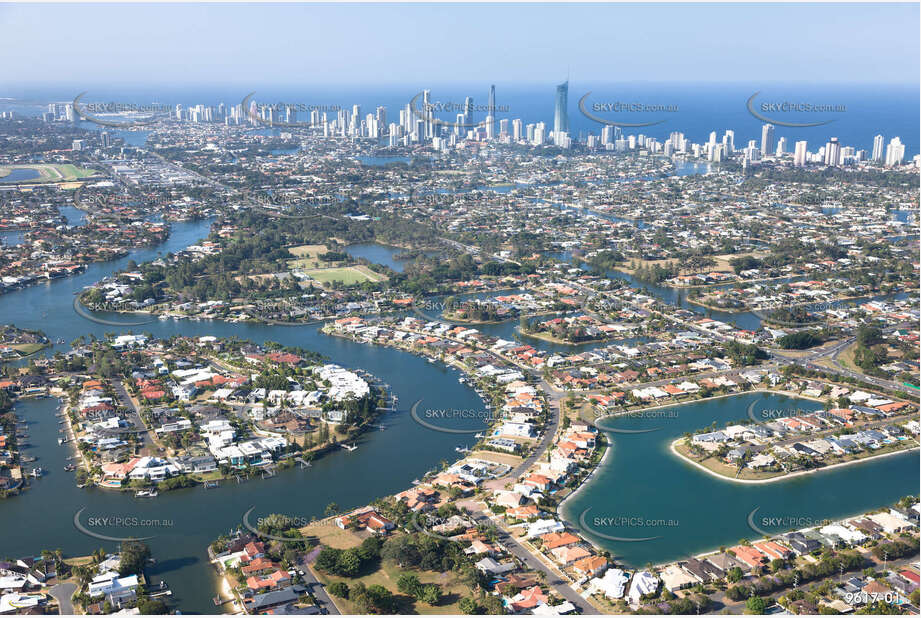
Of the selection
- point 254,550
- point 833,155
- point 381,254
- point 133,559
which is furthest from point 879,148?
point 133,559

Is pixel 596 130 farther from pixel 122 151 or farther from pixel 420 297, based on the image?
pixel 420 297

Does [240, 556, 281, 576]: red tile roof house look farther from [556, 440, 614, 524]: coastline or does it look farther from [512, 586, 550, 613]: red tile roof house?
[556, 440, 614, 524]: coastline

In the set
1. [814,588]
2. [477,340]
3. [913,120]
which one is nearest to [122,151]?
[477,340]

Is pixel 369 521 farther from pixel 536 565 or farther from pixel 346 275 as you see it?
pixel 346 275

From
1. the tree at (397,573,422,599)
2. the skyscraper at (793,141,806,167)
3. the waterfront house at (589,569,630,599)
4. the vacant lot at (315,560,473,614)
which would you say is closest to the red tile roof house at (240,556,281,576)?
the vacant lot at (315,560,473,614)

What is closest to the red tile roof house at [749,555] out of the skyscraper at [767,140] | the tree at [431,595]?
the tree at [431,595]
